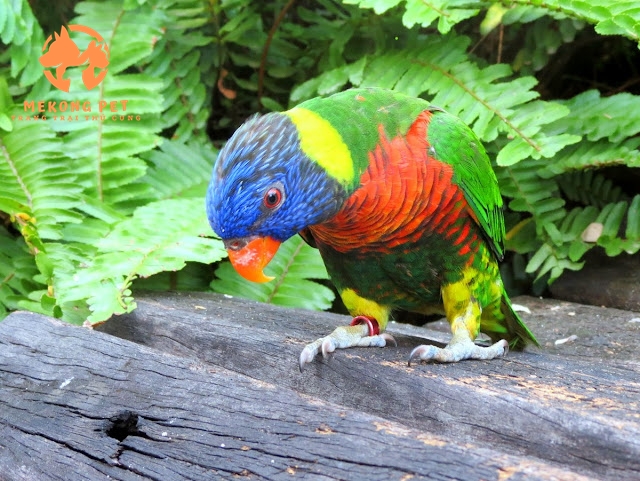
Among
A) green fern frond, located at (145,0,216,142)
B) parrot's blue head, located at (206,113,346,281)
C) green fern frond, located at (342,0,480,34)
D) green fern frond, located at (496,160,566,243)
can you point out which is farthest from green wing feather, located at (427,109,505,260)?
green fern frond, located at (145,0,216,142)

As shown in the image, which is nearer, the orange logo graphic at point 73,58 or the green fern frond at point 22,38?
the green fern frond at point 22,38

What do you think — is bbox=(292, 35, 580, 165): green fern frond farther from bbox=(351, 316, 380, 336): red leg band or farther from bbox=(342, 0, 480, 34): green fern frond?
bbox=(351, 316, 380, 336): red leg band

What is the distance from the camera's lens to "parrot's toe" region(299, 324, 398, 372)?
7.35ft

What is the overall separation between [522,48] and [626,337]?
197 cm

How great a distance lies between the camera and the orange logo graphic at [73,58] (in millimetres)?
4090

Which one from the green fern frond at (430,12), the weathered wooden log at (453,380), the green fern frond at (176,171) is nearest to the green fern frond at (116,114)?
the green fern frond at (176,171)

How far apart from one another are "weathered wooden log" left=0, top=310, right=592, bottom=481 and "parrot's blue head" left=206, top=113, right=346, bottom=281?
43 centimetres

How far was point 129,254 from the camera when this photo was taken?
3.10 meters

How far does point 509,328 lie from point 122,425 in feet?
4.91

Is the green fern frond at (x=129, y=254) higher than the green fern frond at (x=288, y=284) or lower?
higher

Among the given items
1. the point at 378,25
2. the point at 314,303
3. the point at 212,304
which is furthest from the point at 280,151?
the point at 378,25

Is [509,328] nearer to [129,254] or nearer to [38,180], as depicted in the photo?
[129,254]

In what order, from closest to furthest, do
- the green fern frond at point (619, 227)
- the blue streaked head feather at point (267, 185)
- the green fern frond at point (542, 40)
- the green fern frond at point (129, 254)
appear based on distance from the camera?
the blue streaked head feather at point (267, 185) < the green fern frond at point (129, 254) < the green fern frond at point (619, 227) < the green fern frond at point (542, 40)

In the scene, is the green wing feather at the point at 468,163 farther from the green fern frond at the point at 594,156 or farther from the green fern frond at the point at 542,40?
the green fern frond at the point at 542,40
